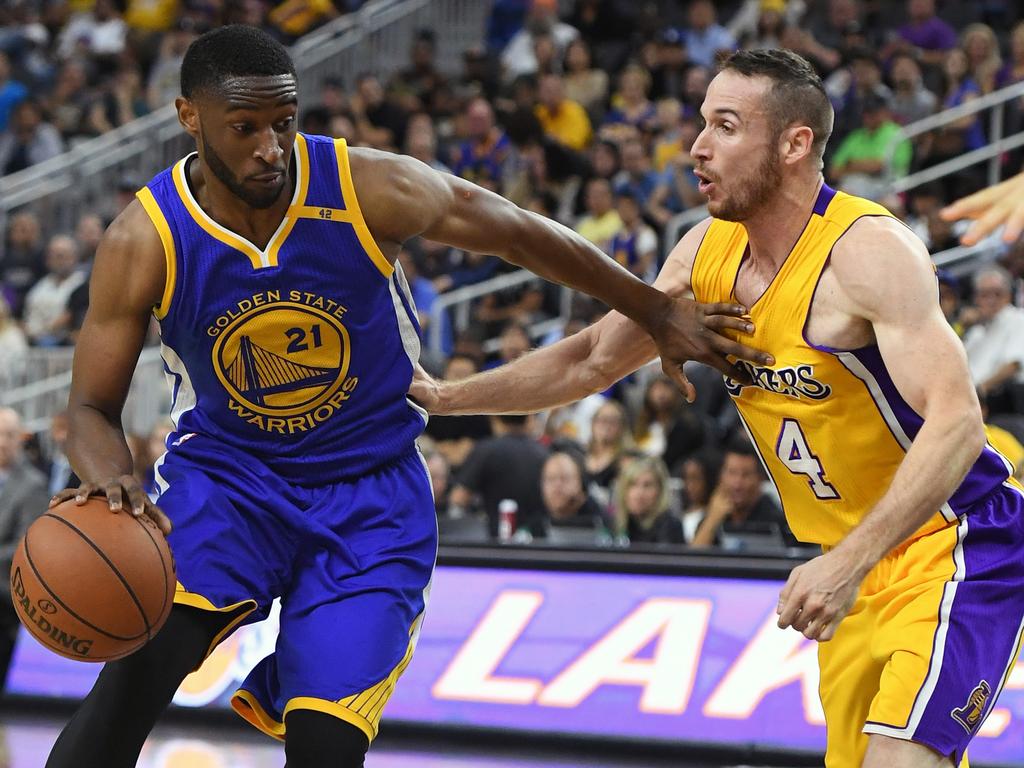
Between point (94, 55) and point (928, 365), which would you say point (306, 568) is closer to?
point (928, 365)

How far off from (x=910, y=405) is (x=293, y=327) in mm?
1431

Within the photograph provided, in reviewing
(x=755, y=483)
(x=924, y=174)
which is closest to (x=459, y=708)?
(x=755, y=483)

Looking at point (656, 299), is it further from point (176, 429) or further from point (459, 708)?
point (459, 708)

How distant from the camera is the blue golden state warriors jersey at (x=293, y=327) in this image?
3.64m

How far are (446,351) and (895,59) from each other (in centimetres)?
388

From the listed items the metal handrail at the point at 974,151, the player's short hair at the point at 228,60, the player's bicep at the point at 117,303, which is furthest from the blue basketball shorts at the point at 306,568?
the metal handrail at the point at 974,151

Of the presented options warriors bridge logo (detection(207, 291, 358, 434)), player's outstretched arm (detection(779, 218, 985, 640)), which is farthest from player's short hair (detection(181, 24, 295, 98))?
player's outstretched arm (detection(779, 218, 985, 640))

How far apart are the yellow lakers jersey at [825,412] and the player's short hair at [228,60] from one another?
4.23 feet

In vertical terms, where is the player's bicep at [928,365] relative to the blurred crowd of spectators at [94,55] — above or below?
above

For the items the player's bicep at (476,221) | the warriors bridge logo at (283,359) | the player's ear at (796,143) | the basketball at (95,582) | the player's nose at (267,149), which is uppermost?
the player's nose at (267,149)

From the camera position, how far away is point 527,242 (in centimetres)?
404

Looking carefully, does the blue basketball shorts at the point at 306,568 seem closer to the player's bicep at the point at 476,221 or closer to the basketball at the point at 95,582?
the basketball at the point at 95,582

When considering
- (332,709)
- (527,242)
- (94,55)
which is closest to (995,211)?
(527,242)

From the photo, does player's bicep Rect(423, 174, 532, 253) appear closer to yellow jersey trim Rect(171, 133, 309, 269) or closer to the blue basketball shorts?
yellow jersey trim Rect(171, 133, 309, 269)
